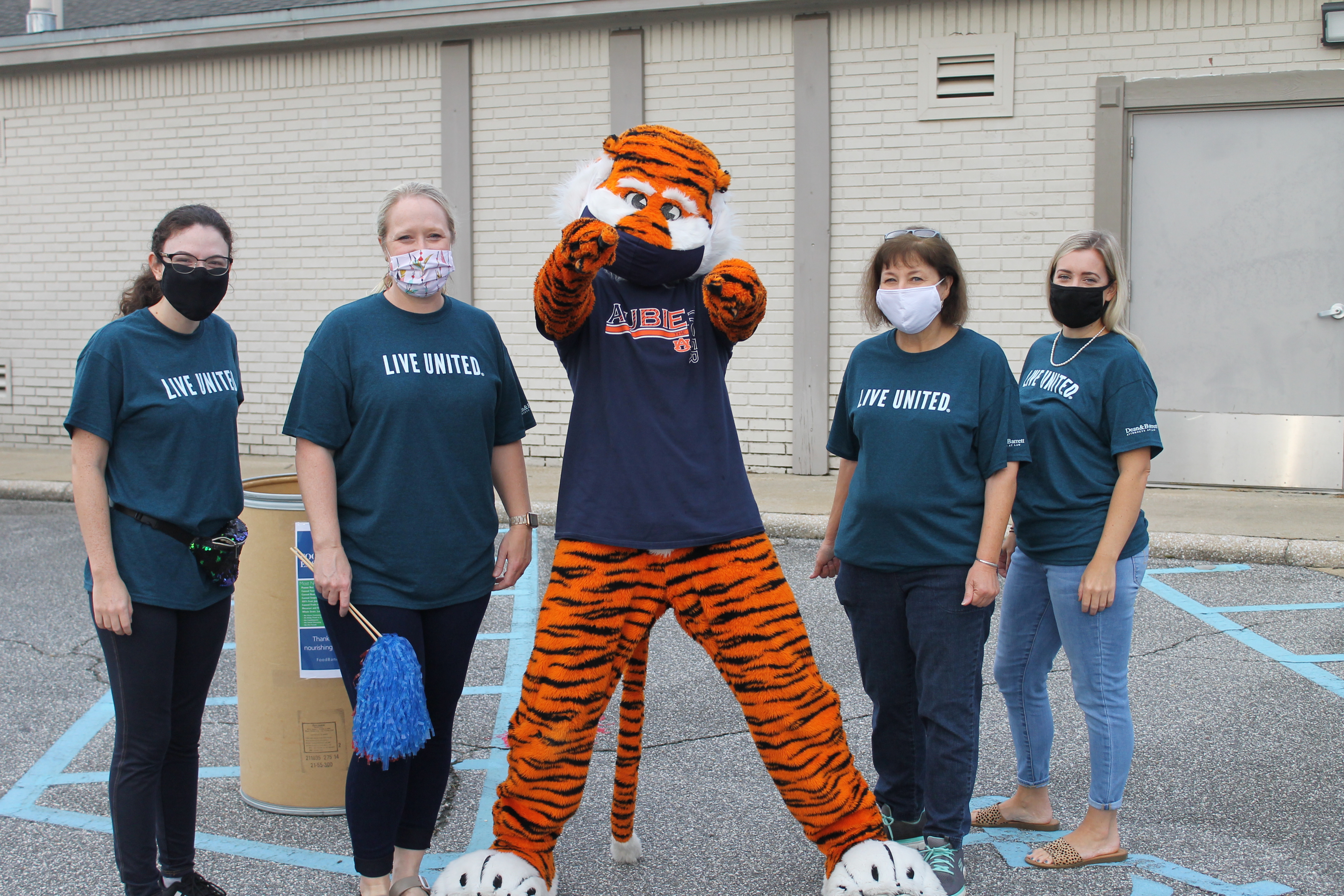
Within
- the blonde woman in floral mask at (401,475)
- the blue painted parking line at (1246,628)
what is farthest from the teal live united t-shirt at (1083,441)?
the blue painted parking line at (1246,628)

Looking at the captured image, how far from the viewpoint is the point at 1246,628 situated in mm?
5434

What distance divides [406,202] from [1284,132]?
25.8 ft

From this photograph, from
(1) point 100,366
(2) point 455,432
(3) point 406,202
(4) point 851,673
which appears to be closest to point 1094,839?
(4) point 851,673

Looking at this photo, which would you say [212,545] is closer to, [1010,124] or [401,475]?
[401,475]

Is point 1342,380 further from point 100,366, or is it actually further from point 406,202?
point 100,366

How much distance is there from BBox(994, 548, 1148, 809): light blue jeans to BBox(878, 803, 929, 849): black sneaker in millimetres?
431

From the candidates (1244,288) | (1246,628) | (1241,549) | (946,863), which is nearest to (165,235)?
(946,863)

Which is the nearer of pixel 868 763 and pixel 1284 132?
pixel 868 763

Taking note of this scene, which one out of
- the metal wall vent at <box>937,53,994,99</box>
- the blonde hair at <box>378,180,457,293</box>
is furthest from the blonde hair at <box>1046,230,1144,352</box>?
the metal wall vent at <box>937,53,994,99</box>

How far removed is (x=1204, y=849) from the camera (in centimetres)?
324

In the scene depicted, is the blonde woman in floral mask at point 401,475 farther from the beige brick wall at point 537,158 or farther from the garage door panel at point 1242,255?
the garage door panel at point 1242,255

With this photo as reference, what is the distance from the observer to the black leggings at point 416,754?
2742 millimetres

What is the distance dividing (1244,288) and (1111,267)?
6347mm

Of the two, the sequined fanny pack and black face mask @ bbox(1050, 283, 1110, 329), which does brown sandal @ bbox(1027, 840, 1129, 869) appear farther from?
the sequined fanny pack
